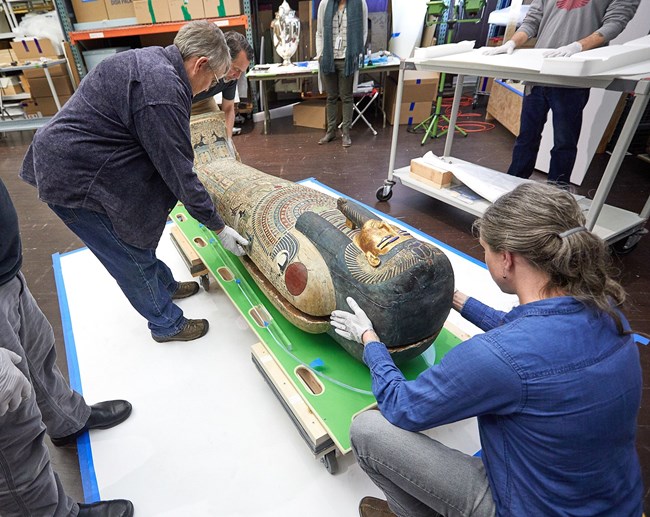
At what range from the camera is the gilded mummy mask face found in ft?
4.94

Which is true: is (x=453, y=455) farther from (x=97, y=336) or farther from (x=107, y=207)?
(x=97, y=336)

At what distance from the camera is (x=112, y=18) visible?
5.82 meters

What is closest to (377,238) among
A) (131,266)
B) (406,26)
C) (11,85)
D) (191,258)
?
(131,266)

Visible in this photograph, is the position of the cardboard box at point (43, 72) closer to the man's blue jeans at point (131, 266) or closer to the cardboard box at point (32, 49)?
the cardboard box at point (32, 49)

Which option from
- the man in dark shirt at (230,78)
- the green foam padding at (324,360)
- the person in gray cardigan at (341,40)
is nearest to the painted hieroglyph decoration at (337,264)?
the green foam padding at (324,360)

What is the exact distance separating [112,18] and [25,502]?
266 inches

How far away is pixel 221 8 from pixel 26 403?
599 cm

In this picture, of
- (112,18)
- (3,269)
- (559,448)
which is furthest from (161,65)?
(112,18)

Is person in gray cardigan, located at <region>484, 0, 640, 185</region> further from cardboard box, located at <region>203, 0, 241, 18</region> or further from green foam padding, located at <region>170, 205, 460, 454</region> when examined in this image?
cardboard box, located at <region>203, 0, 241, 18</region>

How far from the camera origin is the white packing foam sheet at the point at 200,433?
5.09 ft

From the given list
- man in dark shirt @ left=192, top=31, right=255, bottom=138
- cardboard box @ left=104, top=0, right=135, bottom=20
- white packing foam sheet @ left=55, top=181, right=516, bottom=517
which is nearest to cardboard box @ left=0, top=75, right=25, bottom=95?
cardboard box @ left=104, top=0, right=135, bottom=20

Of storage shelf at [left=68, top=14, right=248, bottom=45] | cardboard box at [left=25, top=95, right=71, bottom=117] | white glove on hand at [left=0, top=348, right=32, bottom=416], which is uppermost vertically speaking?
storage shelf at [left=68, top=14, right=248, bottom=45]

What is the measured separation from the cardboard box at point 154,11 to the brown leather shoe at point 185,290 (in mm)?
4990

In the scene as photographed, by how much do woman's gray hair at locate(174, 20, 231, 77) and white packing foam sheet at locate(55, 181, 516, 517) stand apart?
144cm
